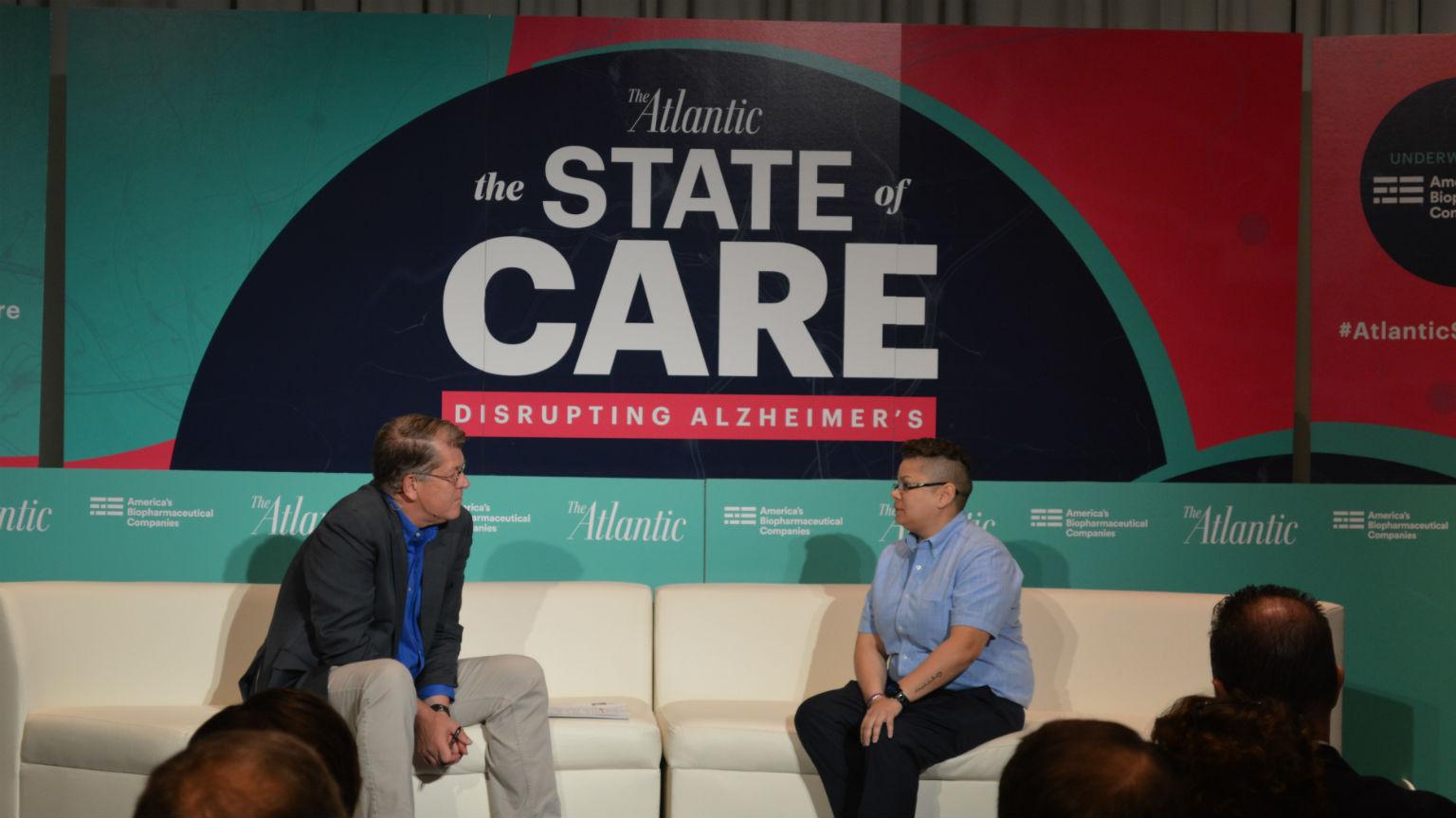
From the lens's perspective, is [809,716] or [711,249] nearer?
[809,716]

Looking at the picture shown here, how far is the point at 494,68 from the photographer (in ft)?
16.3

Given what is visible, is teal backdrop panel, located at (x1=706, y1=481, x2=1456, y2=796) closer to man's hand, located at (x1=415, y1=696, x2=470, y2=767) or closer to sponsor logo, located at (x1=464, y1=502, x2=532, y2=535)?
sponsor logo, located at (x1=464, y1=502, x2=532, y2=535)

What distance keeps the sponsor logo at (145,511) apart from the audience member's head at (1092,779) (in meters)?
4.09

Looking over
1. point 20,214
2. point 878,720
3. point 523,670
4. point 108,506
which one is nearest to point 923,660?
point 878,720

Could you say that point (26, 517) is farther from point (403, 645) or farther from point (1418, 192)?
point (1418, 192)

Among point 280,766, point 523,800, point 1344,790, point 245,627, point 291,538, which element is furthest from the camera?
point 291,538

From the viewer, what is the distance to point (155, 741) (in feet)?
12.1

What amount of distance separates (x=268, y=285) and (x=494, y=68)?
1171mm

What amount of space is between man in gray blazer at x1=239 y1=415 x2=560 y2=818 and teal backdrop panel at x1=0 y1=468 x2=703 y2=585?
3.34ft

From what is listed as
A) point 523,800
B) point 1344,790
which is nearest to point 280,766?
point 1344,790

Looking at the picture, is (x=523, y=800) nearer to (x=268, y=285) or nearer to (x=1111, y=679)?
(x=1111, y=679)

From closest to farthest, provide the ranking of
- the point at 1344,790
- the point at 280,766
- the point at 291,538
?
1. the point at 280,766
2. the point at 1344,790
3. the point at 291,538

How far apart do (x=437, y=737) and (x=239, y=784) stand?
2.25 m

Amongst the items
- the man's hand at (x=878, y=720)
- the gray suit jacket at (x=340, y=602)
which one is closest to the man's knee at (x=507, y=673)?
the gray suit jacket at (x=340, y=602)
